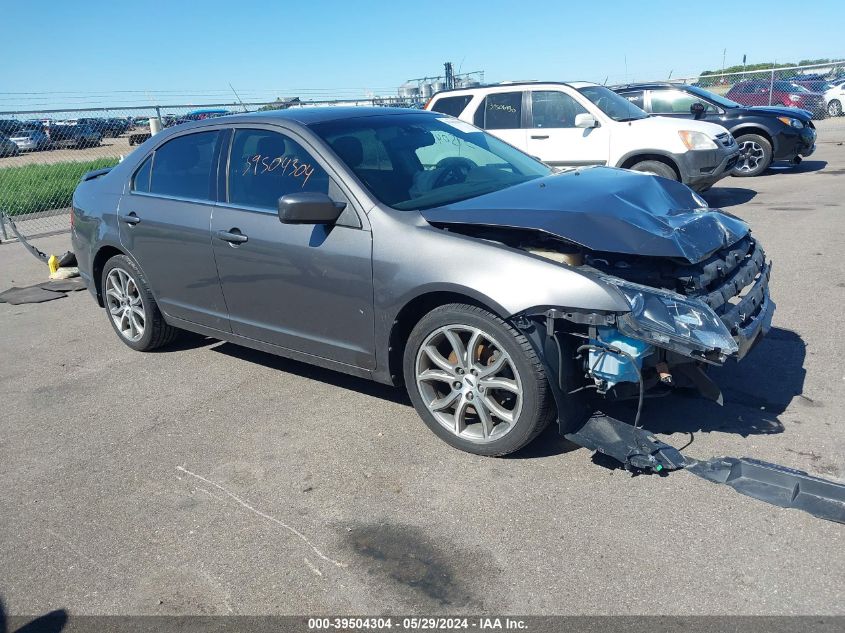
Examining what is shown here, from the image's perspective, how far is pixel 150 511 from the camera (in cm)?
360

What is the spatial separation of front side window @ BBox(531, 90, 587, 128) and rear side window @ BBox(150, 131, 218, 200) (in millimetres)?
6453

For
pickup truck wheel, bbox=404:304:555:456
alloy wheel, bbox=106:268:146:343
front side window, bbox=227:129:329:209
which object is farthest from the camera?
alloy wheel, bbox=106:268:146:343

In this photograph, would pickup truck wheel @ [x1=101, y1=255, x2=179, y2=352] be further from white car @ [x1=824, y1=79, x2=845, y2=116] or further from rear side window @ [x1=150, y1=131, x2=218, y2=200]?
white car @ [x1=824, y1=79, x2=845, y2=116]

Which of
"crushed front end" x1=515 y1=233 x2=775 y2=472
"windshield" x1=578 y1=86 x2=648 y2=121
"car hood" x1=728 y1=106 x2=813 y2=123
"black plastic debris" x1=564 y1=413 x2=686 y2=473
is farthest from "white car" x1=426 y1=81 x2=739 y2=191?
"black plastic debris" x1=564 y1=413 x2=686 y2=473

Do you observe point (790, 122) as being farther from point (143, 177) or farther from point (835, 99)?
point (835, 99)

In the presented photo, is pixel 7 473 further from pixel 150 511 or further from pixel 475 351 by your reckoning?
pixel 475 351

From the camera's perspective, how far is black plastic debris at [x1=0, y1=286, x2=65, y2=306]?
8.04 m

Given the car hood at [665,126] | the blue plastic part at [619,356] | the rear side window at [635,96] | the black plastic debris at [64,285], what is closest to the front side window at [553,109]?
the car hood at [665,126]

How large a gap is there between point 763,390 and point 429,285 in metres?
2.12

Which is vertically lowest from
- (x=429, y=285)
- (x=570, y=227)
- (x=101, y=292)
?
(x=101, y=292)

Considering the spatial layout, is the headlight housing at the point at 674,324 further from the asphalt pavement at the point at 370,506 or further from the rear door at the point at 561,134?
the rear door at the point at 561,134

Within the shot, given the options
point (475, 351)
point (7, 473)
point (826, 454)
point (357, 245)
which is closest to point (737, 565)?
point (826, 454)

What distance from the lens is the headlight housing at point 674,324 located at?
3.29m

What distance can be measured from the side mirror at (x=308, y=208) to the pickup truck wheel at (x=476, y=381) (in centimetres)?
80
